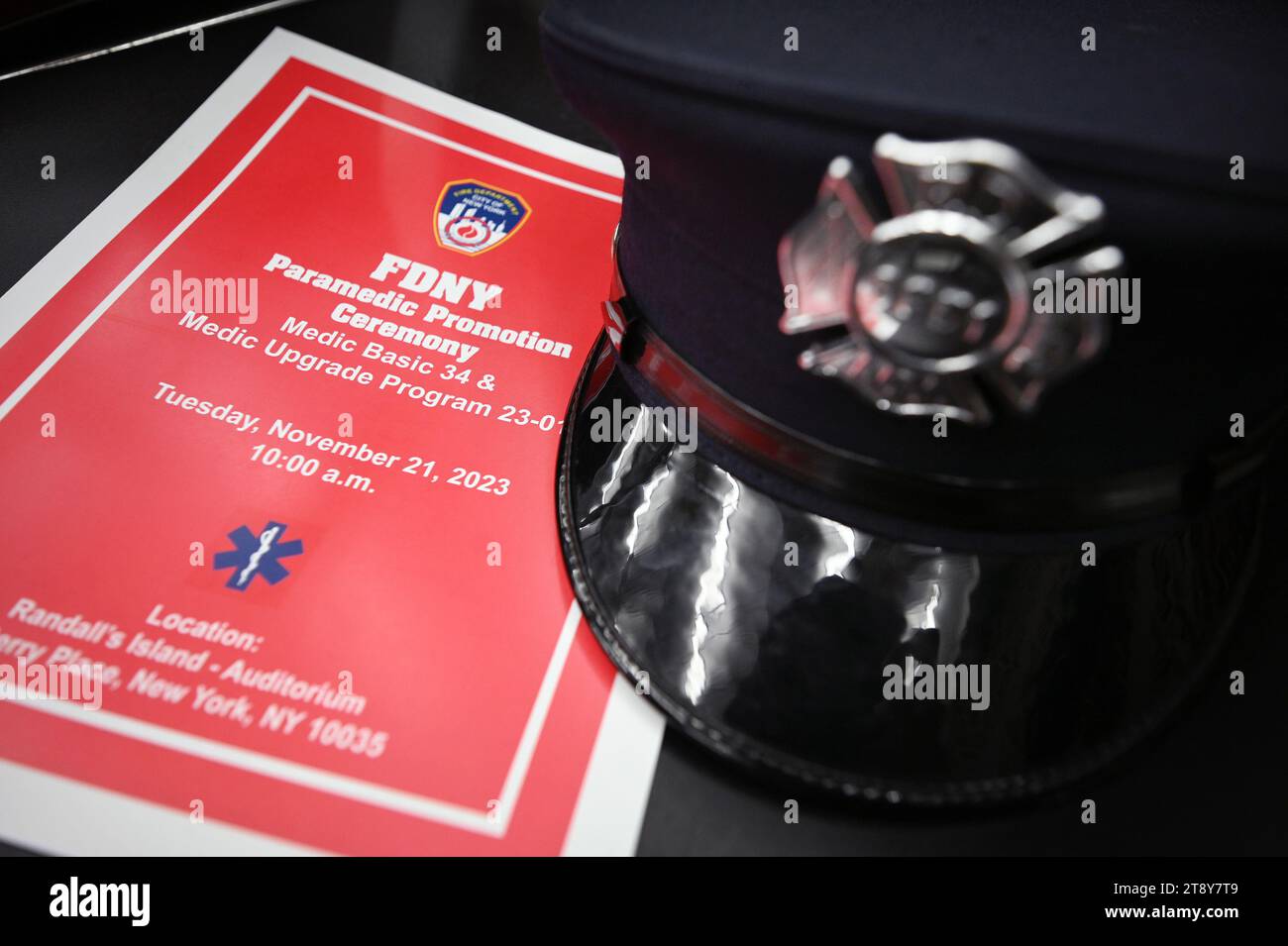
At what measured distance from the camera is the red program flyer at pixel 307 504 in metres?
0.42

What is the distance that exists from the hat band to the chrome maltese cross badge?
2.2 inches

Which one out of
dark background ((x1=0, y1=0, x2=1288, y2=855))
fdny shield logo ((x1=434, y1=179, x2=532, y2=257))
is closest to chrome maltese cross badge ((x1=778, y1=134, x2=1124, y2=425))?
dark background ((x1=0, y1=0, x2=1288, y2=855))

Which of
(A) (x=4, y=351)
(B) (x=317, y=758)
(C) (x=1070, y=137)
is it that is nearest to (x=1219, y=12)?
(C) (x=1070, y=137)

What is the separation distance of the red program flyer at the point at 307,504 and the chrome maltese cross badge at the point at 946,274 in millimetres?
201

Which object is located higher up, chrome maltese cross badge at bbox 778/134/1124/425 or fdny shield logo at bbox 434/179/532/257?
chrome maltese cross badge at bbox 778/134/1124/425

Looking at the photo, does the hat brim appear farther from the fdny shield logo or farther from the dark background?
the fdny shield logo

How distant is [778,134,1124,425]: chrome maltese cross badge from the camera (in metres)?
0.29

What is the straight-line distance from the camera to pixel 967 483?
0.38m

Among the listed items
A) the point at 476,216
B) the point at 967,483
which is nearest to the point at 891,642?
the point at 967,483

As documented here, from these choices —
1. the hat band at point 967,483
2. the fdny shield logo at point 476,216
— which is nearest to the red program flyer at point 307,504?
the fdny shield logo at point 476,216

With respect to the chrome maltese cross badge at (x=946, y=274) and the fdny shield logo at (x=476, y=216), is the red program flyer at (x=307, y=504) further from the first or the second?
the chrome maltese cross badge at (x=946, y=274)

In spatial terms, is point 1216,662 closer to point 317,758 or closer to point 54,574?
point 317,758
